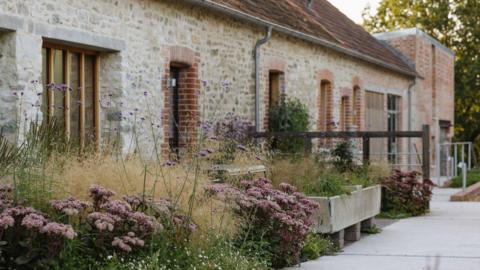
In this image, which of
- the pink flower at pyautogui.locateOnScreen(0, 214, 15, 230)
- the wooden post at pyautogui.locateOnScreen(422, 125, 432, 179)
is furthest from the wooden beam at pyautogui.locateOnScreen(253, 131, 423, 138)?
the pink flower at pyautogui.locateOnScreen(0, 214, 15, 230)

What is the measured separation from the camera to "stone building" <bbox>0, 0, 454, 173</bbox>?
8734 millimetres

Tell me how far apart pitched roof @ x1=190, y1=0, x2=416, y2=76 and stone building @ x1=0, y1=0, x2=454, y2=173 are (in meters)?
0.06

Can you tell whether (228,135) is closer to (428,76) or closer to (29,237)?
(29,237)

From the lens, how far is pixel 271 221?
697 cm

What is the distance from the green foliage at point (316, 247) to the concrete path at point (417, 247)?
0.11 m

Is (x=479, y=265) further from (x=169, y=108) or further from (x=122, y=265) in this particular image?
(x=169, y=108)

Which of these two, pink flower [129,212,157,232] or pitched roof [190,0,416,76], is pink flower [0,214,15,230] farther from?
pitched roof [190,0,416,76]

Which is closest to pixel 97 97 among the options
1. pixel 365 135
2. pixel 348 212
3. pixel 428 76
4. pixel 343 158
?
pixel 348 212

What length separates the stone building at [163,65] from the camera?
8.73 meters

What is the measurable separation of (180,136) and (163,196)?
5641 millimetres

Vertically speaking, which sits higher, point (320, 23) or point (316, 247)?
point (320, 23)

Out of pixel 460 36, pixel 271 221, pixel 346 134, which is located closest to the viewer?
pixel 271 221

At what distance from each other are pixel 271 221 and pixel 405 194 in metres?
6.11

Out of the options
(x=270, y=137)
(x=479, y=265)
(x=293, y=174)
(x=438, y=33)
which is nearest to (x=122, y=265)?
(x=479, y=265)
